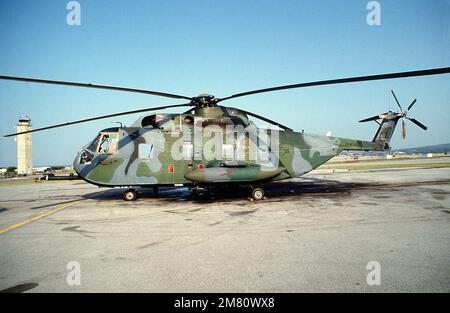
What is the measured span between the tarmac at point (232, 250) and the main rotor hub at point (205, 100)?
14.3 ft

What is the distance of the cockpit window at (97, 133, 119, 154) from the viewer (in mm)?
10156

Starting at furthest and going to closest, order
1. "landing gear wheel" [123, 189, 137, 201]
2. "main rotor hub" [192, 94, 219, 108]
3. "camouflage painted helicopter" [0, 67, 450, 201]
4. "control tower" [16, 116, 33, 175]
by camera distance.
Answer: "control tower" [16, 116, 33, 175], "landing gear wheel" [123, 189, 137, 201], "camouflage painted helicopter" [0, 67, 450, 201], "main rotor hub" [192, 94, 219, 108]

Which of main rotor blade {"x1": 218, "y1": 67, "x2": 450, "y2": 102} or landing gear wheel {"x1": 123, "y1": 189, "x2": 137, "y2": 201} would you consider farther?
landing gear wheel {"x1": 123, "y1": 189, "x2": 137, "y2": 201}

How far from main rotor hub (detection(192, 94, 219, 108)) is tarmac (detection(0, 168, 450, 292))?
4.36 metres

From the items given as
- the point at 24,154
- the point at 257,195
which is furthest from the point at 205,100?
the point at 24,154

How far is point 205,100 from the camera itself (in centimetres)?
937

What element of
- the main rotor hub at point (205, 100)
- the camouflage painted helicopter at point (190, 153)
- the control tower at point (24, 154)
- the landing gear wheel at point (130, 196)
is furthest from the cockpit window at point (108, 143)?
the control tower at point (24, 154)

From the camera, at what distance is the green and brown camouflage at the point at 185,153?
9977mm

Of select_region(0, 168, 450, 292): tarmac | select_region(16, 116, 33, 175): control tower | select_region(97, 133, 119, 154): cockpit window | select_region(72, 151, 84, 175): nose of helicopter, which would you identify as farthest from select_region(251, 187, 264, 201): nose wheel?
select_region(16, 116, 33, 175): control tower

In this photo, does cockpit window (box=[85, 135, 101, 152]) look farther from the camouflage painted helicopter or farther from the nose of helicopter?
the nose of helicopter

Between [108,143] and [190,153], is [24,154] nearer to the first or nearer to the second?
[108,143]

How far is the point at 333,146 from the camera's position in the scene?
12.1 m

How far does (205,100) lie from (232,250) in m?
6.46

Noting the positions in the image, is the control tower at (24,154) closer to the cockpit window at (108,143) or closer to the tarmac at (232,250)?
the cockpit window at (108,143)
